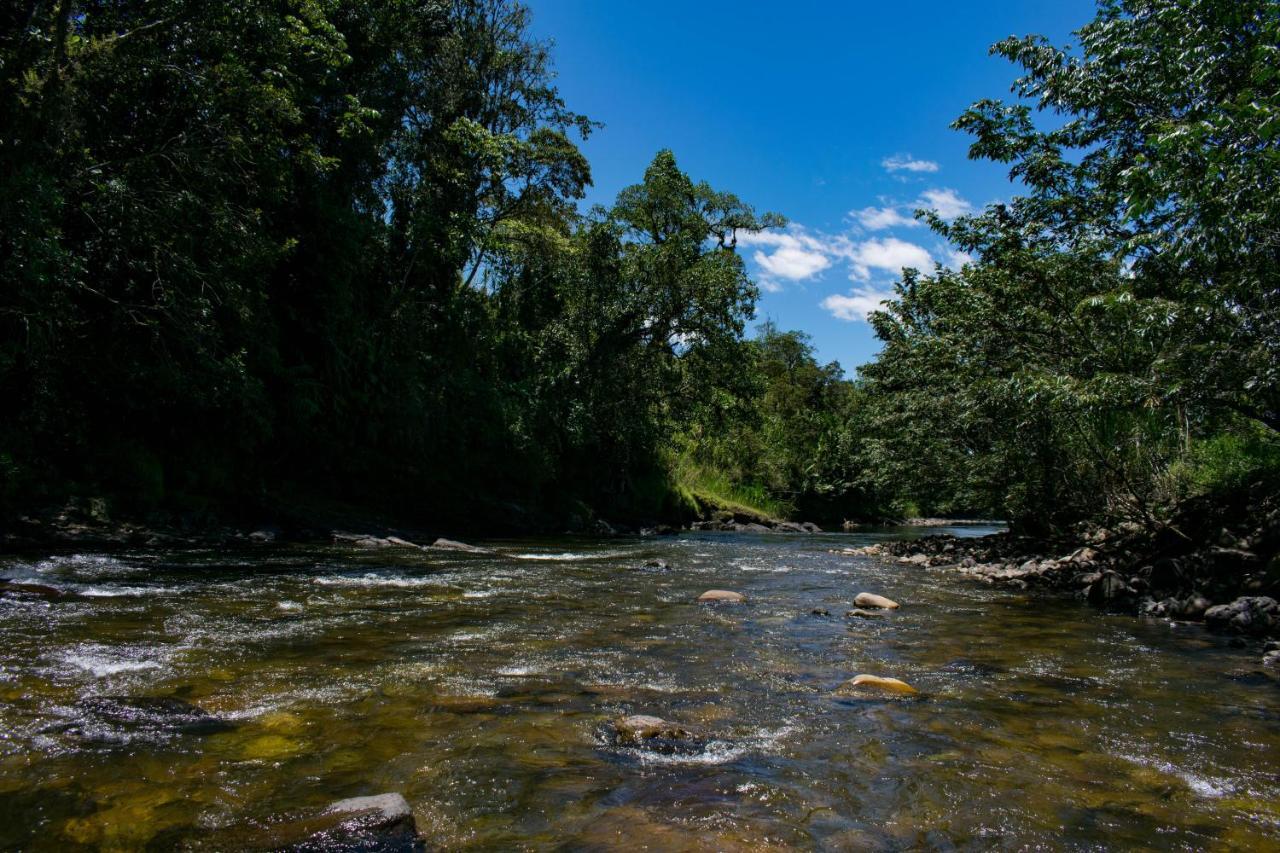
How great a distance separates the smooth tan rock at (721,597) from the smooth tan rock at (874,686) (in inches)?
153

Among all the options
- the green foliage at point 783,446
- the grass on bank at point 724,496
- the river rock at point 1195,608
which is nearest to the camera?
the river rock at point 1195,608

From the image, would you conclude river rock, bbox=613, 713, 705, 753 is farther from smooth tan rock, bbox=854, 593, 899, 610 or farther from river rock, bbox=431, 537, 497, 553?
river rock, bbox=431, 537, 497, 553

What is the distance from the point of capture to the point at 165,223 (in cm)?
1216

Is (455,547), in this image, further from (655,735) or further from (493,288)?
(493,288)

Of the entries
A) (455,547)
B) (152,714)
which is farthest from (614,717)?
(455,547)

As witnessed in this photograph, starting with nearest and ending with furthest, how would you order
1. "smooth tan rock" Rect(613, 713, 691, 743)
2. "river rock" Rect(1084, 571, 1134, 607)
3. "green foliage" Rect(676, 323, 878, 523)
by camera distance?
"smooth tan rock" Rect(613, 713, 691, 743)
"river rock" Rect(1084, 571, 1134, 607)
"green foliage" Rect(676, 323, 878, 523)

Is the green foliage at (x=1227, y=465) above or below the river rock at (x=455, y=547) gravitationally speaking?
above

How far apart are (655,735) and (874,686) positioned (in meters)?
2.12

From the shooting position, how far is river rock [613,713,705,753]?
3961mm

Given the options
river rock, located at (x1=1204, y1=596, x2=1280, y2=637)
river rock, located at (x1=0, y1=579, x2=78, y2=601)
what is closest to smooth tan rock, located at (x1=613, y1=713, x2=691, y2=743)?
river rock, located at (x1=0, y1=579, x2=78, y2=601)

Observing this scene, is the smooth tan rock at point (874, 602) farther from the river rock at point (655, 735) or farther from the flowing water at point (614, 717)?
the river rock at point (655, 735)

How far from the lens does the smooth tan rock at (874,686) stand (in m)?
5.26

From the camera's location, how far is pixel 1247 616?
25.2 feet

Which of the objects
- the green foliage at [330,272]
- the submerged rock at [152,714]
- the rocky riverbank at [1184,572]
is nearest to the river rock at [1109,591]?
the rocky riverbank at [1184,572]
